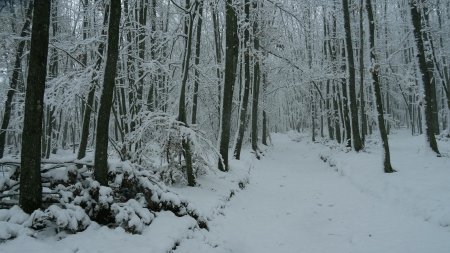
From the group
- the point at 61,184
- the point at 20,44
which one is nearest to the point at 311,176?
the point at 61,184

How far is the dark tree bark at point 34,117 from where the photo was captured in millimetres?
4371

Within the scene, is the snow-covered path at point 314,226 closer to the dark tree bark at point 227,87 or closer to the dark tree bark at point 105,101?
the dark tree bark at point 227,87

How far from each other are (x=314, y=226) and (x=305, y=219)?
1.72 feet

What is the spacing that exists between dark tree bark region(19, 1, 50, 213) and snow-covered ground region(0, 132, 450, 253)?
0.62 meters

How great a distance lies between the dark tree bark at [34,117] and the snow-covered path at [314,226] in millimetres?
2277

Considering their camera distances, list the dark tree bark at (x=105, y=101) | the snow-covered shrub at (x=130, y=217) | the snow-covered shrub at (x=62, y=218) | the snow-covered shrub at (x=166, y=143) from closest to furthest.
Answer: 1. the snow-covered shrub at (x=62, y=218)
2. the snow-covered shrub at (x=130, y=217)
3. the dark tree bark at (x=105, y=101)
4. the snow-covered shrub at (x=166, y=143)

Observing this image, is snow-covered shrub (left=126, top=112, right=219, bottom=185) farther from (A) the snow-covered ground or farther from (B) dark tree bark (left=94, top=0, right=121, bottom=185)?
(B) dark tree bark (left=94, top=0, right=121, bottom=185)

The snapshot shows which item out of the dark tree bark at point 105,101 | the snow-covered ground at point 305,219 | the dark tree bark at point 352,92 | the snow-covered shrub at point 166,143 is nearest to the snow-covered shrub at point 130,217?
the snow-covered ground at point 305,219

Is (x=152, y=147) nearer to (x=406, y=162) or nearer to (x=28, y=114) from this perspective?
(x=28, y=114)

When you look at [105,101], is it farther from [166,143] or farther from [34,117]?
[166,143]

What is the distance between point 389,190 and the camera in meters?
9.15

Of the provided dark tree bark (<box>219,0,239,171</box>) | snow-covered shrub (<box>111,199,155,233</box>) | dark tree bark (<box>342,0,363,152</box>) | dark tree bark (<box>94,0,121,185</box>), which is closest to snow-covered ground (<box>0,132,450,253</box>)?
snow-covered shrub (<box>111,199,155,233</box>)

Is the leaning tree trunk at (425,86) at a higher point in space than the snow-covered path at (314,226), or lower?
higher

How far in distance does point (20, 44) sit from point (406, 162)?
15.8 m
